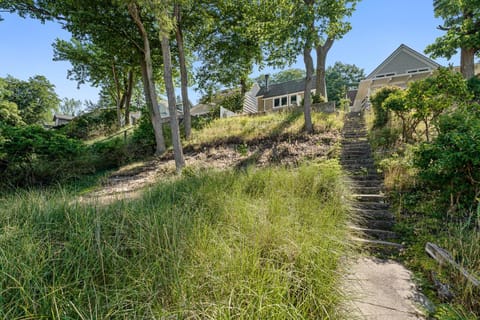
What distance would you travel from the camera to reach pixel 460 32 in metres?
11.6

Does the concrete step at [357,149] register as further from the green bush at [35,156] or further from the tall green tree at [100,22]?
the green bush at [35,156]

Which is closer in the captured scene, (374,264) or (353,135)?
(374,264)

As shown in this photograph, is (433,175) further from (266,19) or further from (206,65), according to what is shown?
(206,65)

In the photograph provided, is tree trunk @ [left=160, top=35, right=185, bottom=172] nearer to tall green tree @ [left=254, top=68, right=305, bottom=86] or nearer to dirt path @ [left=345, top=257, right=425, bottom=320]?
dirt path @ [left=345, top=257, right=425, bottom=320]

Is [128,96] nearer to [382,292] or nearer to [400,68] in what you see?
[382,292]

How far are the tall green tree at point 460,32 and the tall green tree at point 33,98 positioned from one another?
40.7 metres

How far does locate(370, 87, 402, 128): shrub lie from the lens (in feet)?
25.4

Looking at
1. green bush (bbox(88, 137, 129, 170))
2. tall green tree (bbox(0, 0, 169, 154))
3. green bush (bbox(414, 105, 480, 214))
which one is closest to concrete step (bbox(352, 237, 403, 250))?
green bush (bbox(414, 105, 480, 214))

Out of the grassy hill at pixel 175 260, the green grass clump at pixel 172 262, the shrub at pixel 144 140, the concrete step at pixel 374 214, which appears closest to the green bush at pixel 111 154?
the shrub at pixel 144 140

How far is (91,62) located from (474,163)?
23.9 meters

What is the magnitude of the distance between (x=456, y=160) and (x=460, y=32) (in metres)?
14.7

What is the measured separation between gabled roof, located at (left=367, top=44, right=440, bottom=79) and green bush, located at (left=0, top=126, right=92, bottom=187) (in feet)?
70.6

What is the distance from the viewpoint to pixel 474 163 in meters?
2.67

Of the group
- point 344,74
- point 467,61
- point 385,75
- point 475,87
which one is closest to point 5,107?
point 475,87
